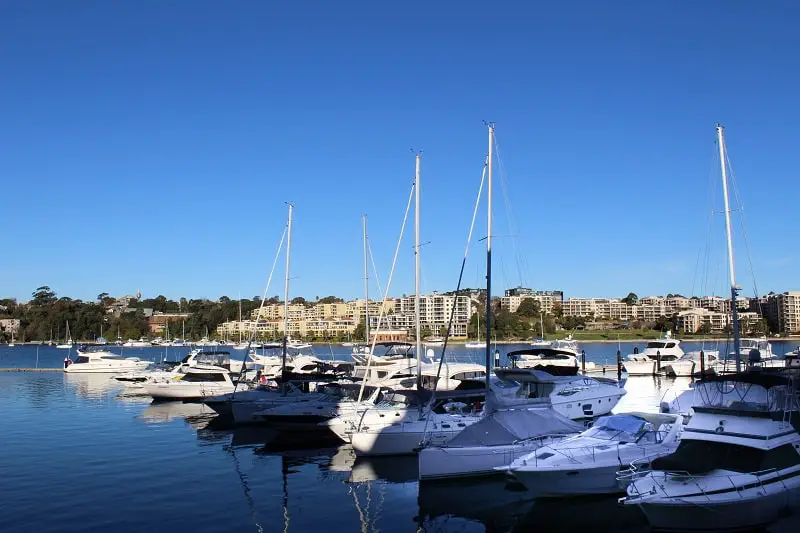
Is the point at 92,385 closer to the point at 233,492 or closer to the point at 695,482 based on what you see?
the point at 233,492

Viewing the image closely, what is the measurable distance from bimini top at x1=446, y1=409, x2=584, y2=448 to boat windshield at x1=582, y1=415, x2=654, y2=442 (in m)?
1.90

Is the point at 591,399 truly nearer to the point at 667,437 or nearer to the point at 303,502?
the point at 667,437

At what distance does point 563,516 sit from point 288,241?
3141cm

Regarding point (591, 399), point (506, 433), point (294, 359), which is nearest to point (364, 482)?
point (506, 433)

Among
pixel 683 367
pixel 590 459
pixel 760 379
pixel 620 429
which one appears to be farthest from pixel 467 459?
pixel 683 367

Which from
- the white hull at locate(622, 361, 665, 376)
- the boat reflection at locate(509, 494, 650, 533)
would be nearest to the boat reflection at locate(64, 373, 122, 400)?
the boat reflection at locate(509, 494, 650, 533)

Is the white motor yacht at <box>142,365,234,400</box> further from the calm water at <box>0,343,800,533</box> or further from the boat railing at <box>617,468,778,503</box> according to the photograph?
the boat railing at <box>617,468,778,503</box>

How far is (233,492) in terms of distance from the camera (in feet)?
70.2

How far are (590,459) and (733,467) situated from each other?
3799 mm

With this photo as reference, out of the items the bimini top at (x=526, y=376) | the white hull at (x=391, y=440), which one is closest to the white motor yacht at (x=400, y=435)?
the white hull at (x=391, y=440)

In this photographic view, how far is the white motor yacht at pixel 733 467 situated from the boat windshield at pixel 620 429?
83.9 inches

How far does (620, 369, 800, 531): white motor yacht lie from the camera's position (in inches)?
634

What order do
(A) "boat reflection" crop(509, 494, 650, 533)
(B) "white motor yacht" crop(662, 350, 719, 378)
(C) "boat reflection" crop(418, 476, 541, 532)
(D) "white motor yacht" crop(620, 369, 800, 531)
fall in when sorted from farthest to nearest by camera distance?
(B) "white motor yacht" crop(662, 350, 719, 378) → (C) "boat reflection" crop(418, 476, 541, 532) → (A) "boat reflection" crop(509, 494, 650, 533) → (D) "white motor yacht" crop(620, 369, 800, 531)

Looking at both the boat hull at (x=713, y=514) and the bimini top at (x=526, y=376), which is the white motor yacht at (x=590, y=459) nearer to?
the boat hull at (x=713, y=514)
